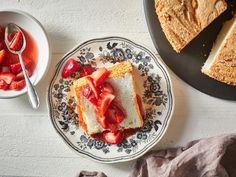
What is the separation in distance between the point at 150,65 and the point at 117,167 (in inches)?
18.0

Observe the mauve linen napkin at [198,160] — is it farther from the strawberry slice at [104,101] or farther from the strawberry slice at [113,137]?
the strawberry slice at [104,101]

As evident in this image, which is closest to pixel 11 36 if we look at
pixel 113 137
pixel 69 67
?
pixel 69 67

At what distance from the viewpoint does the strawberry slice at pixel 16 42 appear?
6.77ft

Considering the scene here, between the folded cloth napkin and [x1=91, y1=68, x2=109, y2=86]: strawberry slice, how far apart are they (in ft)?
1.26

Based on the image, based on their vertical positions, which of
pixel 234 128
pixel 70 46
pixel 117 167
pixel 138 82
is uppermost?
pixel 70 46

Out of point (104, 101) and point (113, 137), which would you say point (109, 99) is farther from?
point (113, 137)

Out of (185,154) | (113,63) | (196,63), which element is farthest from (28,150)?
(196,63)

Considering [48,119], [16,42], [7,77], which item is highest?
[16,42]

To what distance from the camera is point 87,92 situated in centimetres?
204

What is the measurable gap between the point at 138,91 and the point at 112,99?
141 mm

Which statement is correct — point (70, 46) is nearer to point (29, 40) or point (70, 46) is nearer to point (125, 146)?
point (29, 40)

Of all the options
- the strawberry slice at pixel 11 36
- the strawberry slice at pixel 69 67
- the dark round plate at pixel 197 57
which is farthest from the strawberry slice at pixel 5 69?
the dark round plate at pixel 197 57

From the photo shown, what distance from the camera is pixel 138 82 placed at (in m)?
2.11

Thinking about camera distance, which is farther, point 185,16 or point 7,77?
point 7,77
